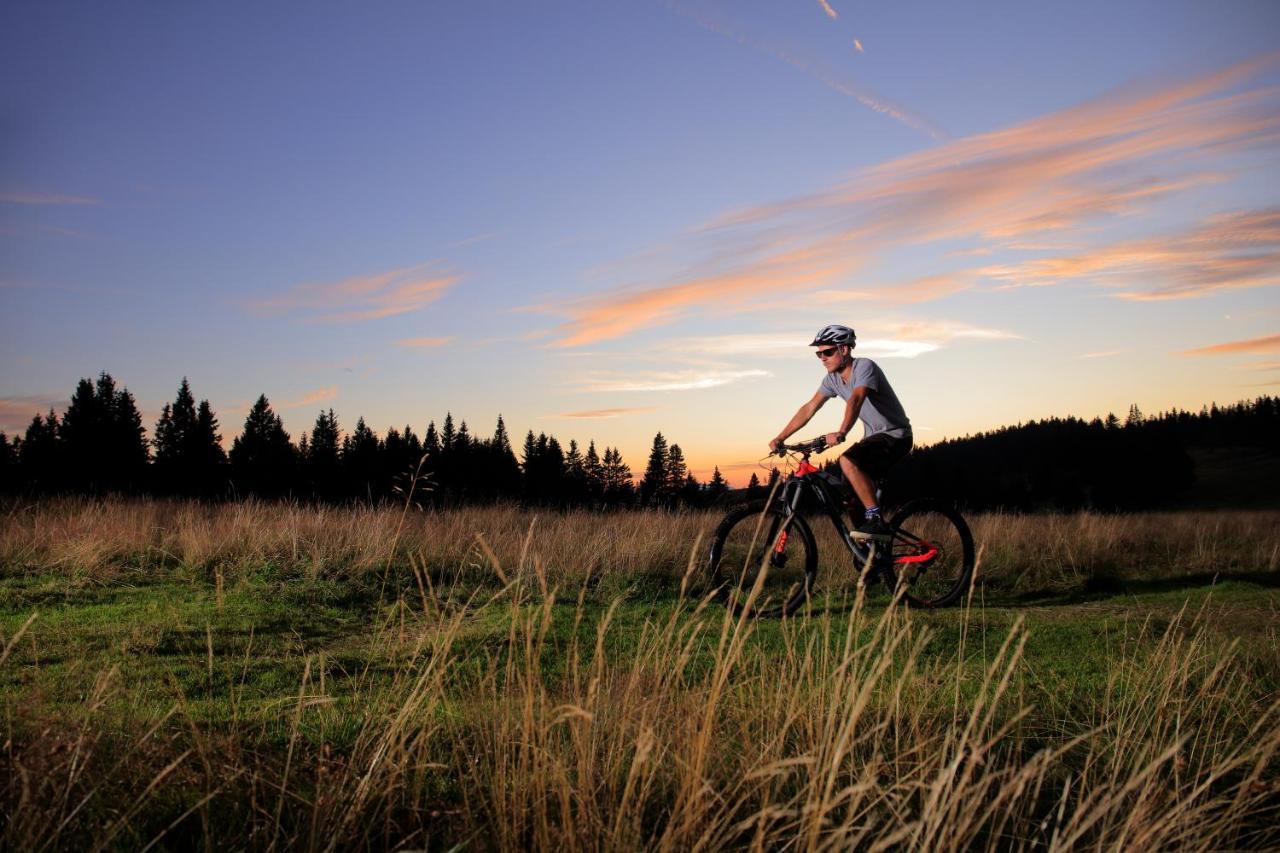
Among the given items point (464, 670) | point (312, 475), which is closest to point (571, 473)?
point (312, 475)

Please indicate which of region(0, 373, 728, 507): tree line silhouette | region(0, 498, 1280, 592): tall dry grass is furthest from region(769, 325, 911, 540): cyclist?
region(0, 373, 728, 507): tree line silhouette

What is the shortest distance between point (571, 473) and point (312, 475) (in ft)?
67.4

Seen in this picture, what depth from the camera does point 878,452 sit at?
25.2 feet

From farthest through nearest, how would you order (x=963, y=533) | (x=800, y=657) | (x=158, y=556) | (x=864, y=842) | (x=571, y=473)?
1. (x=571, y=473)
2. (x=158, y=556)
3. (x=963, y=533)
4. (x=800, y=657)
5. (x=864, y=842)

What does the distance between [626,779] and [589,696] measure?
946 millimetres

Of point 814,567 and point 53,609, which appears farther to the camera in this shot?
point 814,567

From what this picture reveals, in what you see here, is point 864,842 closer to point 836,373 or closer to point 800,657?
point 800,657

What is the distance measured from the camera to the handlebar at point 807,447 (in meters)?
7.52

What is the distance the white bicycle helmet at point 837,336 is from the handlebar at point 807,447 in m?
0.95

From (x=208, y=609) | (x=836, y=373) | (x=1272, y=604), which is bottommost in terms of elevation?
(x=1272, y=604)

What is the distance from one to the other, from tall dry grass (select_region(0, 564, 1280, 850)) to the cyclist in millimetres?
3606

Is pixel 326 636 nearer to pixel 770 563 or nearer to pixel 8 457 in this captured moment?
pixel 770 563

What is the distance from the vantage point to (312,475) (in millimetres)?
62500


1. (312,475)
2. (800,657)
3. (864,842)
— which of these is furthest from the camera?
(312,475)
